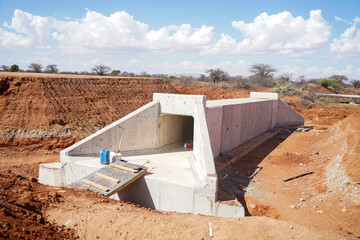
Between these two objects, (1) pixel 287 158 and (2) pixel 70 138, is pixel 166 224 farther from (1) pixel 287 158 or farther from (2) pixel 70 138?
(2) pixel 70 138

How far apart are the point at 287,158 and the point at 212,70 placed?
3514cm

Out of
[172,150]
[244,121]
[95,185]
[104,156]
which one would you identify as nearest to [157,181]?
[95,185]

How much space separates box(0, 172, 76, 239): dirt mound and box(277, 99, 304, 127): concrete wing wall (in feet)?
56.3

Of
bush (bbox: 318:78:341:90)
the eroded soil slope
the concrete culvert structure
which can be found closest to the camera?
the eroded soil slope

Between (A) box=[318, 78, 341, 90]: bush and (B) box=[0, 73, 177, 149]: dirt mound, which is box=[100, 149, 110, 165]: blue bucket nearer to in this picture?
(B) box=[0, 73, 177, 149]: dirt mound

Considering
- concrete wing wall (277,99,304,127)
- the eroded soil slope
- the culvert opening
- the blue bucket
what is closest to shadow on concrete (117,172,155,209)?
the blue bucket

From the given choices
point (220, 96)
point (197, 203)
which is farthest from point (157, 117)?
point (220, 96)

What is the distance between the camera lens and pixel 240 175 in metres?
11.3

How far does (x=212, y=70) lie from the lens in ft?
153

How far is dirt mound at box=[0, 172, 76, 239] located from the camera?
4900mm

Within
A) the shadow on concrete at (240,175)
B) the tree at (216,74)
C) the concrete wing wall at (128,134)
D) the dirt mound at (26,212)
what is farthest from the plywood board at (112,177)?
the tree at (216,74)

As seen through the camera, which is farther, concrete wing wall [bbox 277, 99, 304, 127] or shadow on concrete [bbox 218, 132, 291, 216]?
concrete wing wall [bbox 277, 99, 304, 127]

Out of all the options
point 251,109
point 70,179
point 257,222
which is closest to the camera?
point 257,222

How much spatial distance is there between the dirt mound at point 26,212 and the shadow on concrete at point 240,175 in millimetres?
4816
